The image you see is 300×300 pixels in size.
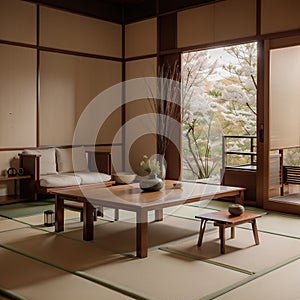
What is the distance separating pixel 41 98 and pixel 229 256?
409 centimetres

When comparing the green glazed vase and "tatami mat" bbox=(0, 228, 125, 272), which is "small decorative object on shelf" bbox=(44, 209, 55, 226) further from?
the green glazed vase

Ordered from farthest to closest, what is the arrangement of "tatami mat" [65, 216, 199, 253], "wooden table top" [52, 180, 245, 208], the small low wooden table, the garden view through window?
the garden view through window → "tatami mat" [65, 216, 199, 253] → "wooden table top" [52, 180, 245, 208] → the small low wooden table

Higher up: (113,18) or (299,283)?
(113,18)

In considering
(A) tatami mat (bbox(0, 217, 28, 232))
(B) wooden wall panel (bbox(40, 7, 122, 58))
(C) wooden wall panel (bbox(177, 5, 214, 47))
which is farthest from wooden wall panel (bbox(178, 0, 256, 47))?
(A) tatami mat (bbox(0, 217, 28, 232))

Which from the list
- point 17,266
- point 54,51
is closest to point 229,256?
point 17,266

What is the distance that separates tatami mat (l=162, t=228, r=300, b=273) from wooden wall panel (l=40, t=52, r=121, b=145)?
11.1 feet

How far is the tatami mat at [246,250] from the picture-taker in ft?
11.4

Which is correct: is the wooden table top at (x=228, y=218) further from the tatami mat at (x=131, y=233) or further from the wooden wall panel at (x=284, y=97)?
the wooden wall panel at (x=284, y=97)

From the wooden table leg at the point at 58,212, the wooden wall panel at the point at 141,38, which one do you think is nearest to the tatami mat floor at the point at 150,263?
the wooden table leg at the point at 58,212

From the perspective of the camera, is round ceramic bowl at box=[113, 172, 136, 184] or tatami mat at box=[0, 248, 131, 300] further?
round ceramic bowl at box=[113, 172, 136, 184]

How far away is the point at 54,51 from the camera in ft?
22.2

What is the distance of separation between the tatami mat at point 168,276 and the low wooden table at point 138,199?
261mm

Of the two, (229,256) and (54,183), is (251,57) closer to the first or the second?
(54,183)

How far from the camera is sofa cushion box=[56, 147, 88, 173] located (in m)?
6.72
